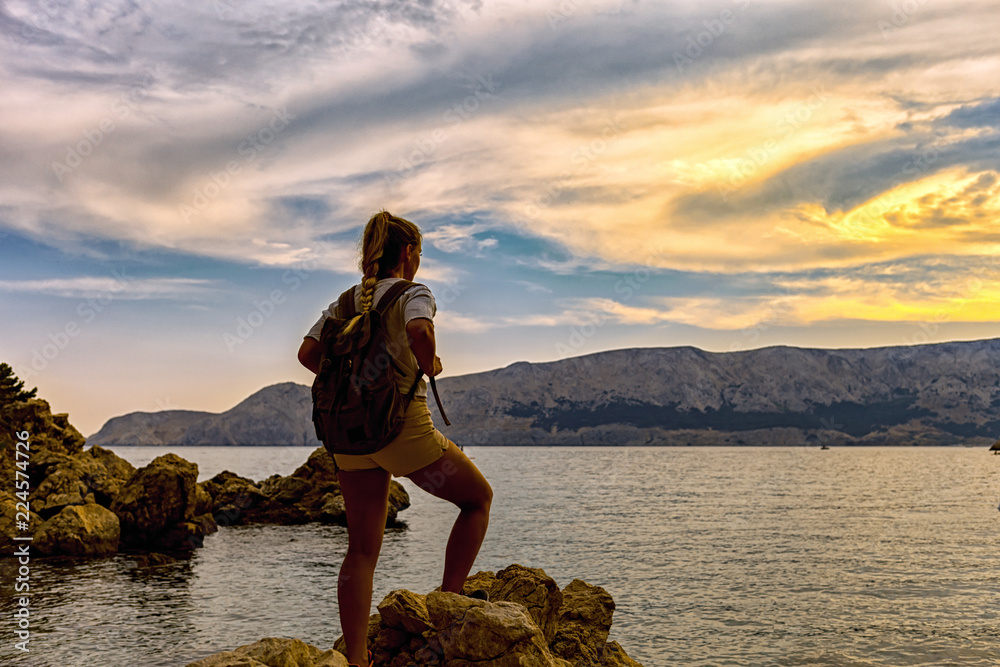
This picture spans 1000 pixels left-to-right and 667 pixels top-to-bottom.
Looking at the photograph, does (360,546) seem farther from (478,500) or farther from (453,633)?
(453,633)

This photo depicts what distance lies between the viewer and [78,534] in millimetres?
25234

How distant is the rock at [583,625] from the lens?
26.3ft

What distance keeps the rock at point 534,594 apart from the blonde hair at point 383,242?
451cm

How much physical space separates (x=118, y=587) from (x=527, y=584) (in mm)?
16077

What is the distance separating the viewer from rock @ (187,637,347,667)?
4.46 m

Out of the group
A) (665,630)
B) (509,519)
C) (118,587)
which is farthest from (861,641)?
(509,519)

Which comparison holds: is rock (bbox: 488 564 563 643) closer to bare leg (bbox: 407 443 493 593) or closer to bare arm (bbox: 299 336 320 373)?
bare leg (bbox: 407 443 493 593)

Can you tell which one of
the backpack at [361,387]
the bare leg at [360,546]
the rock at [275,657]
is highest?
the backpack at [361,387]

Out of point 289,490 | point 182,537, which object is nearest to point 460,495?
point 182,537

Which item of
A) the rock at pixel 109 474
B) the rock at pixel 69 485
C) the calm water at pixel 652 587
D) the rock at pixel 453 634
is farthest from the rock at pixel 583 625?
the rock at pixel 109 474

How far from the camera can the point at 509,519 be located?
43.6m

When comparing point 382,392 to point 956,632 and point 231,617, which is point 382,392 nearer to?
point 231,617

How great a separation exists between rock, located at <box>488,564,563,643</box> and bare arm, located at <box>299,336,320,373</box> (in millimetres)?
4212

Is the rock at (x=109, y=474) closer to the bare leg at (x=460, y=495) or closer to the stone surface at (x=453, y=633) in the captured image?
the stone surface at (x=453, y=633)
